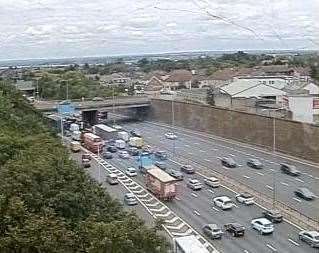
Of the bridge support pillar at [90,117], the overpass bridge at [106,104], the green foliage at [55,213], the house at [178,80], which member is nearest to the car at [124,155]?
the green foliage at [55,213]

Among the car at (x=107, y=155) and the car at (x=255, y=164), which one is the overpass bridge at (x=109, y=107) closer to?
the car at (x=107, y=155)

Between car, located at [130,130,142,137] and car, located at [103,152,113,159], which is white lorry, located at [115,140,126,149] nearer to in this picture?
car, located at [103,152,113,159]

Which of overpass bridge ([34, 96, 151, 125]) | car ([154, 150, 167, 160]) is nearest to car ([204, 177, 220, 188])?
car ([154, 150, 167, 160])

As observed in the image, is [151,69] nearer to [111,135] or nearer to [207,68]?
[207,68]

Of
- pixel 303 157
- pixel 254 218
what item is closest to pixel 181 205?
pixel 254 218

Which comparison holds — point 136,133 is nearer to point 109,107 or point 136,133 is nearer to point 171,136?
point 171,136

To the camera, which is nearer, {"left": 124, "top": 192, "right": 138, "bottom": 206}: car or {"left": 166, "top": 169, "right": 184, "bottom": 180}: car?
{"left": 124, "top": 192, "right": 138, "bottom": 206}: car
